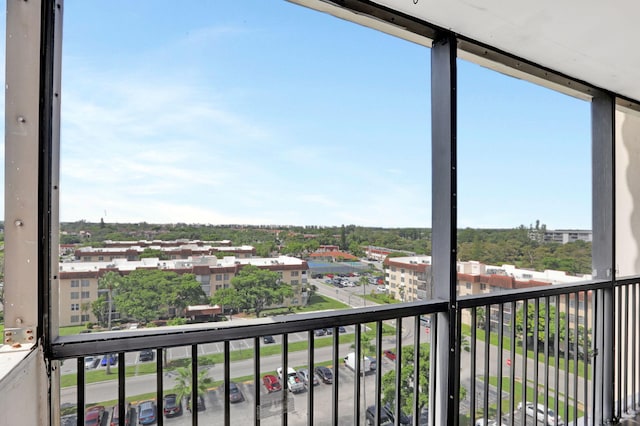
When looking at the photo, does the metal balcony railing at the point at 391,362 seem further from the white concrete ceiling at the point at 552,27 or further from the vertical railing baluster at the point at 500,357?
the white concrete ceiling at the point at 552,27

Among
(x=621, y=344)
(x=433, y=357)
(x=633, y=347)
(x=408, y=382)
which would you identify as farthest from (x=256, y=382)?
(x=633, y=347)

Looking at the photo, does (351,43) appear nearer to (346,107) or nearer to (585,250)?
(346,107)

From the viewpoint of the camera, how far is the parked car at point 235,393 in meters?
1.43

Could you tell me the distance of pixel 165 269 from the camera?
130cm

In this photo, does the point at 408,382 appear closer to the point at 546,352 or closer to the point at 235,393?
the point at 235,393

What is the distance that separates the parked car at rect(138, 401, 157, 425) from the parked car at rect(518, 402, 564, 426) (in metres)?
2.09

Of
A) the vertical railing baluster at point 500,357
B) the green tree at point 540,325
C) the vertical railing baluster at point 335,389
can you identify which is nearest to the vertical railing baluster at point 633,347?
the green tree at point 540,325

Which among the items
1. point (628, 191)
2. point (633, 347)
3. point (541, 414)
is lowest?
point (541, 414)

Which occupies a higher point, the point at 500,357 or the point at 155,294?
the point at 155,294

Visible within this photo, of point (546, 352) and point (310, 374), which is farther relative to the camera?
point (546, 352)

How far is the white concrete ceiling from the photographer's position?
164cm

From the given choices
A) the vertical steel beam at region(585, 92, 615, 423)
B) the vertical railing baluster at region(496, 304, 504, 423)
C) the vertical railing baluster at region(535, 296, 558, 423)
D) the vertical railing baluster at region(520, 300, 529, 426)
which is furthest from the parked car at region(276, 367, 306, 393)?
the vertical steel beam at region(585, 92, 615, 423)

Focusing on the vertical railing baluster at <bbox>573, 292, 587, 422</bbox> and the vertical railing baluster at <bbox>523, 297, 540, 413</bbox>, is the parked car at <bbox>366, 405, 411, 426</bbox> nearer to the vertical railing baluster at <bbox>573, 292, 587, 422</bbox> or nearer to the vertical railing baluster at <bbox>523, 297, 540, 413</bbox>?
the vertical railing baluster at <bbox>523, 297, 540, 413</bbox>

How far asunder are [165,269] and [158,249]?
77 millimetres
